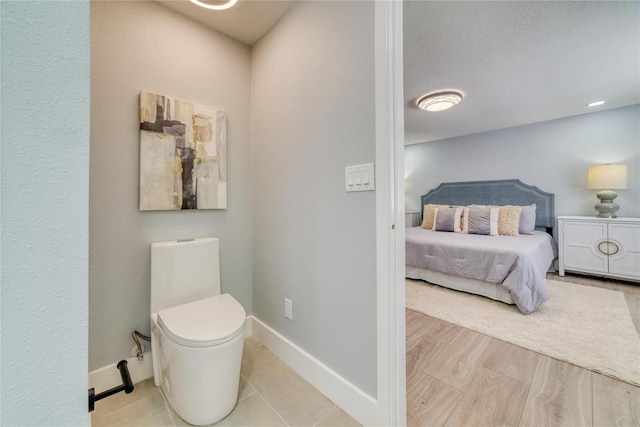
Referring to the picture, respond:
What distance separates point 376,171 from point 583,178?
420 centimetres

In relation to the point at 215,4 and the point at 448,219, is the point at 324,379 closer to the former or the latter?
the point at 215,4

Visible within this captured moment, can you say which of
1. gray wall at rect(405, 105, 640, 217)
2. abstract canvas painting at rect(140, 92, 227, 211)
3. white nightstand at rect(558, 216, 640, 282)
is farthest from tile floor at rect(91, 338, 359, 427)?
gray wall at rect(405, 105, 640, 217)

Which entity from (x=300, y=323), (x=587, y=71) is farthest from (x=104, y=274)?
(x=587, y=71)

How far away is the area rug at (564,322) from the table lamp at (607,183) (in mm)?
1129

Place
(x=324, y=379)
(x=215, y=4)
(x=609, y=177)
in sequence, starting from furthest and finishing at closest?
(x=609, y=177)
(x=215, y=4)
(x=324, y=379)

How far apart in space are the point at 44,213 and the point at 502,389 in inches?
78.3

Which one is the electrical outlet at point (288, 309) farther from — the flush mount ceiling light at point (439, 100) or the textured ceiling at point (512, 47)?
the flush mount ceiling light at point (439, 100)

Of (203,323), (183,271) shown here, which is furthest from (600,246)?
(183,271)

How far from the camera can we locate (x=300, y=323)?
1483mm

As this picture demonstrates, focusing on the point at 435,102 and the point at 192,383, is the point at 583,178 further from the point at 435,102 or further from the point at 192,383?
the point at 192,383

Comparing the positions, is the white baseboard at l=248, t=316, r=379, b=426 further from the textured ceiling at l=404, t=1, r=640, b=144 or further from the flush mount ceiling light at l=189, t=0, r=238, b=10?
the textured ceiling at l=404, t=1, r=640, b=144

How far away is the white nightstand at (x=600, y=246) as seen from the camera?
2.89 m

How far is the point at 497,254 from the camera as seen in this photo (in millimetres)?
2447

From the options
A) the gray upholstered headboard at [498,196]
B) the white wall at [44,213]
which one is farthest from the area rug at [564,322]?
the white wall at [44,213]
